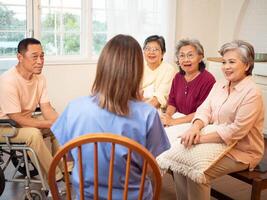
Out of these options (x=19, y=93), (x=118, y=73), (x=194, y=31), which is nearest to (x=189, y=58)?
(x=19, y=93)

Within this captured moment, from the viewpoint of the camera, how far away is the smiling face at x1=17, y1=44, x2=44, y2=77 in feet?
8.25

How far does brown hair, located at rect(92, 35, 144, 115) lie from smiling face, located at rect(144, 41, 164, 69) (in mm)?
1744

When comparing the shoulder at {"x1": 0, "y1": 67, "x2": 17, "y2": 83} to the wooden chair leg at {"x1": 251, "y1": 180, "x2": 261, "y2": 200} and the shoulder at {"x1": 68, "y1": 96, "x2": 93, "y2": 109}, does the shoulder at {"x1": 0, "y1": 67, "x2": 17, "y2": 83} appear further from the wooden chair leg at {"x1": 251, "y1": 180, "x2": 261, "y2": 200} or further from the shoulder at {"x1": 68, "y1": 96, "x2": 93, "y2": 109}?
the wooden chair leg at {"x1": 251, "y1": 180, "x2": 261, "y2": 200}

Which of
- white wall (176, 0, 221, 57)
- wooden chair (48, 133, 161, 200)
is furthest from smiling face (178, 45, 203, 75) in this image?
white wall (176, 0, 221, 57)

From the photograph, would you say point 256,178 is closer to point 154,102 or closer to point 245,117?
point 245,117

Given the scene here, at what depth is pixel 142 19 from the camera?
4.27 metres

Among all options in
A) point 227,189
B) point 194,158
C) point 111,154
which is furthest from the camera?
point 227,189

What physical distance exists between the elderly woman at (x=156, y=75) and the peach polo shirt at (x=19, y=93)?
0.91 m

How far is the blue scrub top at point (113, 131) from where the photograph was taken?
1.33 m

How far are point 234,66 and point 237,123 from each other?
13.1 inches

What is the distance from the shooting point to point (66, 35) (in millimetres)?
4094

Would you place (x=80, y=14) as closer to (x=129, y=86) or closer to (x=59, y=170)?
(x=59, y=170)

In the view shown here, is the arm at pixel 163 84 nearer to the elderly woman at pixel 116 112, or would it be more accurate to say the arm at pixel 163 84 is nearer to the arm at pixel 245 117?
the arm at pixel 245 117

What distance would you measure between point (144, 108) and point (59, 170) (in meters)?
1.26
